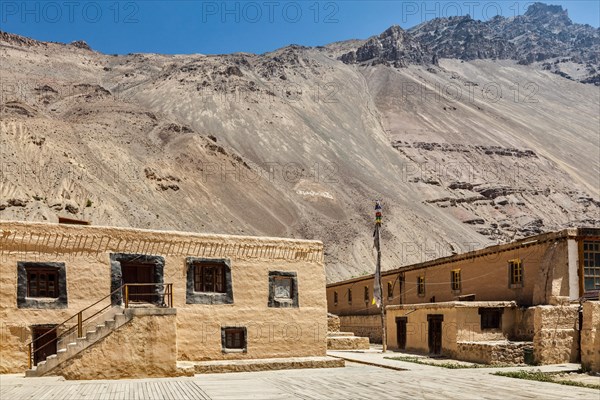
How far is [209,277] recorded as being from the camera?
25.7 metres

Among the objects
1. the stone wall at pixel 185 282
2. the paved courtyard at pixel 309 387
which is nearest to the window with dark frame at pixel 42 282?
the stone wall at pixel 185 282

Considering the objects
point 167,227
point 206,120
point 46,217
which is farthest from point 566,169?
point 46,217

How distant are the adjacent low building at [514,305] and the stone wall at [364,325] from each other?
596cm

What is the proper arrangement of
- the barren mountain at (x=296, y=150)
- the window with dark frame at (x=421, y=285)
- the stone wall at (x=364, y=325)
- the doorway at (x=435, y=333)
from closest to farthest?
the doorway at (x=435, y=333) → the window with dark frame at (x=421, y=285) → the stone wall at (x=364, y=325) → the barren mountain at (x=296, y=150)

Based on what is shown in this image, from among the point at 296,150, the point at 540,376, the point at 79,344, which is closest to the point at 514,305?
the point at 540,376

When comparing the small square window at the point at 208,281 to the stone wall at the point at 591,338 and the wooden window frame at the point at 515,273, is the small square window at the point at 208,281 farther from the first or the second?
the stone wall at the point at 591,338

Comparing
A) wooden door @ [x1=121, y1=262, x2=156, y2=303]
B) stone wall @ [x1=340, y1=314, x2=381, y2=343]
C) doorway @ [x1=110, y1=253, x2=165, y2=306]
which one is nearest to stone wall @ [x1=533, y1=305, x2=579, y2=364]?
doorway @ [x1=110, y1=253, x2=165, y2=306]

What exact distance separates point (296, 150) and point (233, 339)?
264ft

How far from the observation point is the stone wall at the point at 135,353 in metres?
20.4

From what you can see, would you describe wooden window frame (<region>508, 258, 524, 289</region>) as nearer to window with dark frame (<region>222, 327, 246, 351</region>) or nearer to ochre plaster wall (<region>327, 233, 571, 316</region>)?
ochre plaster wall (<region>327, 233, 571, 316</region>)

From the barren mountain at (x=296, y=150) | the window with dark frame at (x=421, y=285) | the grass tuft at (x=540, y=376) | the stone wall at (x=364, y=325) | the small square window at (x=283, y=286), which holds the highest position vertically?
the barren mountain at (x=296, y=150)

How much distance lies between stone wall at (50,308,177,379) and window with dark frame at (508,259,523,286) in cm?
1573

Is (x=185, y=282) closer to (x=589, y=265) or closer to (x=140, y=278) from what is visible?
(x=140, y=278)

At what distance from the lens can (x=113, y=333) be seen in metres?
20.8
